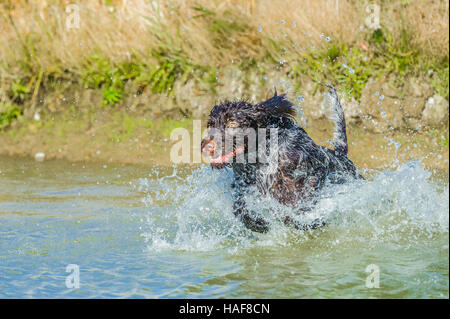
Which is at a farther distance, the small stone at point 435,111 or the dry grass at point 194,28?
the dry grass at point 194,28

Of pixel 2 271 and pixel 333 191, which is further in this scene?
pixel 333 191

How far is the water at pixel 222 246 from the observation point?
438cm

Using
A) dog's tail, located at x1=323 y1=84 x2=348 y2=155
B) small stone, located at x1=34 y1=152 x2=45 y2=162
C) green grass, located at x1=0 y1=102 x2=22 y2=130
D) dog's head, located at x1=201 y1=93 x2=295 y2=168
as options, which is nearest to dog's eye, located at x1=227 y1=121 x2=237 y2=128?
dog's head, located at x1=201 y1=93 x2=295 y2=168

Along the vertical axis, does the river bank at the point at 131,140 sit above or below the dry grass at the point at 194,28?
below

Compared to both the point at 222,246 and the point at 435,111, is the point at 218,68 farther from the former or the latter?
the point at 222,246

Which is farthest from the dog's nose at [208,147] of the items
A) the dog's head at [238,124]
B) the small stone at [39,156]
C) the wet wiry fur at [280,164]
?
the small stone at [39,156]

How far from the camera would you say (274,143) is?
16.4 ft

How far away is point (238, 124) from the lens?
488 cm

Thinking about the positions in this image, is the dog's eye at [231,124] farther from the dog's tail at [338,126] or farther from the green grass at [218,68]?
the green grass at [218,68]

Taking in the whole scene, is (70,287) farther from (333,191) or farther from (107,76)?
(107,76)

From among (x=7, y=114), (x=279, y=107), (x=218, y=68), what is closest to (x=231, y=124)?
(x=279, y=107)

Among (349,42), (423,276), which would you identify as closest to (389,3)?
(349,42)

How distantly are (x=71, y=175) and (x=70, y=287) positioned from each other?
396 cm

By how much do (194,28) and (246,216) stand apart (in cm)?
456
